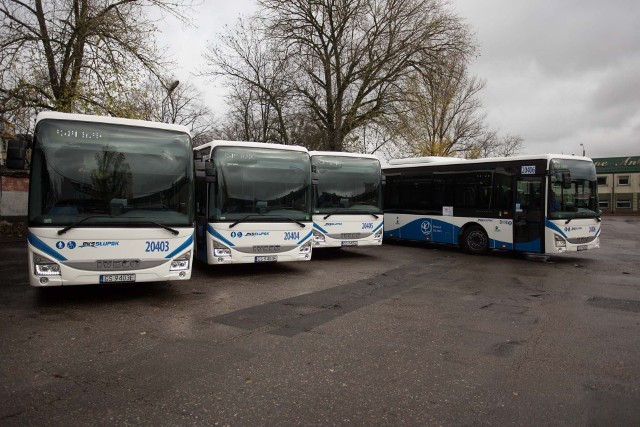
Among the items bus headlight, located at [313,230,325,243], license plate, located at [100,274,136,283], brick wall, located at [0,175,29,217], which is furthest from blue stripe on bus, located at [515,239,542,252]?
brick wall, located at [0,175,29,217]

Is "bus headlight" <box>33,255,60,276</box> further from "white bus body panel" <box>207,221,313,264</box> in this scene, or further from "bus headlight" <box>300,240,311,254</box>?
"bus headlight" <box>300,240,311,254</box>

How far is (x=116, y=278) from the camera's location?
7.17m

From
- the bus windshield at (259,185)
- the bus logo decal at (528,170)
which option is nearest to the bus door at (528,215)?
the bus logo decal at (528,170)

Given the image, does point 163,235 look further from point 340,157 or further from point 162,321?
point 340,157

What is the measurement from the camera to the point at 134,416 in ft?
11.9

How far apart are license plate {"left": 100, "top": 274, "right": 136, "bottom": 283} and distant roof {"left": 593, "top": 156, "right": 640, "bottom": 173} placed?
7379 centimetres

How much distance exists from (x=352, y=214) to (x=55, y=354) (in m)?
9.16

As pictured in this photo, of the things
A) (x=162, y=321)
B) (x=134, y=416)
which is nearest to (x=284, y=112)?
(x=162, y=321)

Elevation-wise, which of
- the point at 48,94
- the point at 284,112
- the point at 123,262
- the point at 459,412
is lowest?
the point at 459,412

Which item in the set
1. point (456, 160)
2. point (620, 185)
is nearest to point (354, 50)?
point (456, 160)

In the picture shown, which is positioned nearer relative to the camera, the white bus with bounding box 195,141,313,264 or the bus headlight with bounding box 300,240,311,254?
the white bus with bounding box 195,141,313,264

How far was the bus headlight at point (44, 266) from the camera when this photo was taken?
6.71 metres

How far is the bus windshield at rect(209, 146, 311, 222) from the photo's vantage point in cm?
976

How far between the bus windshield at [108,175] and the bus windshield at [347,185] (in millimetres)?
5722
